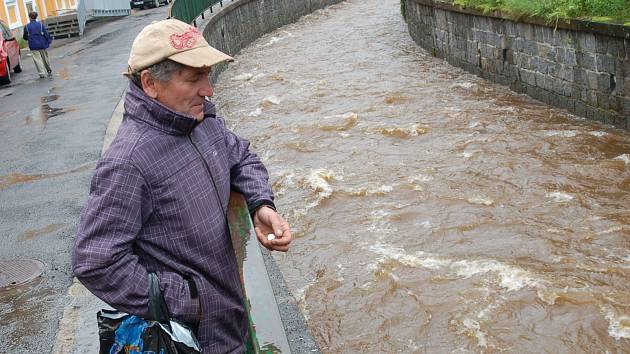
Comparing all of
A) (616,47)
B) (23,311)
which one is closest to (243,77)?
(616,47)

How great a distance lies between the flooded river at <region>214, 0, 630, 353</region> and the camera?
6846 mm

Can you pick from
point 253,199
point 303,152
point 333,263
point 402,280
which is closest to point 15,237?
point 333,263

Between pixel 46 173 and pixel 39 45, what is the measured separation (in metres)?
10.9

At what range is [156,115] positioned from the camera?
2674 mm

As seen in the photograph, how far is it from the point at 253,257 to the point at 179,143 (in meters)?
0.44

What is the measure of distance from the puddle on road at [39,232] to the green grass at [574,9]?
7.58m

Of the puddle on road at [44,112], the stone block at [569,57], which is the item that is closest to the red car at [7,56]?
the puddle on road at [44,112]

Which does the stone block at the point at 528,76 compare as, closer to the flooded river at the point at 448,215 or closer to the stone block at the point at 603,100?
the flooded river at the point at 448,215

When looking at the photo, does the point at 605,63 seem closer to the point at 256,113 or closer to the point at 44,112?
the point at 256,113

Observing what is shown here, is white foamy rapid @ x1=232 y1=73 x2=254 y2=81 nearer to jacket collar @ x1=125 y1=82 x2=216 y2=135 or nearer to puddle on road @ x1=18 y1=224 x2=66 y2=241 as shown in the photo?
puddle on road @ x1=18 y1=224 x2=66 y2=241

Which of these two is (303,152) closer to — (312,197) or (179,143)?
(312,197)

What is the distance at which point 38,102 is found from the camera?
16.8 meters

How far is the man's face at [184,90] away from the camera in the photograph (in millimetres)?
2682

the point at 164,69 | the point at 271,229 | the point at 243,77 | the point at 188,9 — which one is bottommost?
the point at 243,77
